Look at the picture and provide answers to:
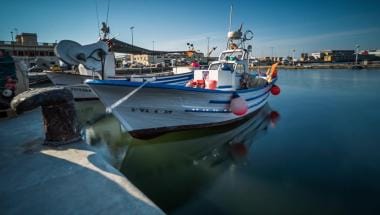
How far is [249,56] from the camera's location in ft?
46.9

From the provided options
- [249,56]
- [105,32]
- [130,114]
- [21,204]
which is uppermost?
[105,32]

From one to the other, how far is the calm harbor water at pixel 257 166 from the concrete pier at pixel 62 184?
1695mm

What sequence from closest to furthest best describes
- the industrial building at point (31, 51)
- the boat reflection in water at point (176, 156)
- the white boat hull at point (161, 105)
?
the boat reflection in water at point (176, 156) < the white boat hull at point (161, 105) < the industrial building at point (31, 51)

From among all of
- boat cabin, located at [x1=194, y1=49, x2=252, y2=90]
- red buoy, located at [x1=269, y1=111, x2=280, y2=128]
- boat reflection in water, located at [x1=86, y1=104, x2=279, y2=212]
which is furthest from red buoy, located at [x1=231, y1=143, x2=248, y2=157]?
red buoy, located at [x1=269, y1=111, x2=280, y2=128]

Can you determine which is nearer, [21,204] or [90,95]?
[21,204]

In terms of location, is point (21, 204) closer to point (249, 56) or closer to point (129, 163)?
point (129, 163)

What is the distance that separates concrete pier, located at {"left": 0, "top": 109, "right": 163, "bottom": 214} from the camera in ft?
10.1

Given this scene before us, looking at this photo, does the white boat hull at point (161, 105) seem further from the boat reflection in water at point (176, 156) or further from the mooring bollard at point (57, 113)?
the mooring bollard at point (57, 113)

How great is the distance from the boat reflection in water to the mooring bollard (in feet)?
6.45

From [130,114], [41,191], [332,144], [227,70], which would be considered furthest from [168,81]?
[41,191]

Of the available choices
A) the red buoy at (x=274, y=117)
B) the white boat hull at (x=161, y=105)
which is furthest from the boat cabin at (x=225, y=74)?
the red buoy at (x=274, y=117)

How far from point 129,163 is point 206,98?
4034mm

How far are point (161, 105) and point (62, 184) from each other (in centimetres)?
481

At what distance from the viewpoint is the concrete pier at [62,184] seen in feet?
10.1
